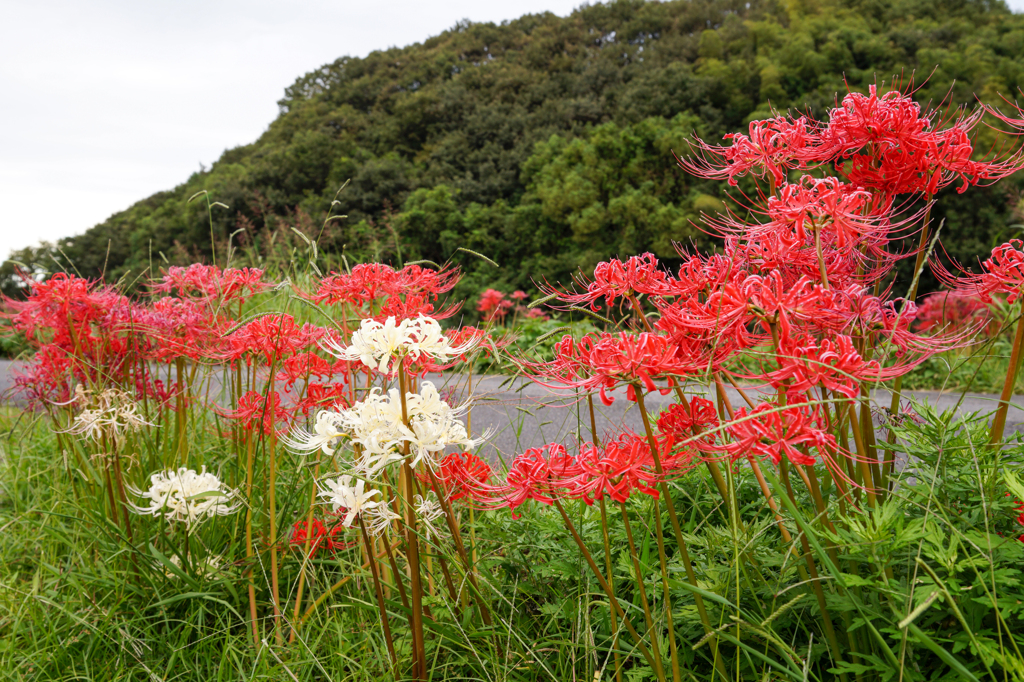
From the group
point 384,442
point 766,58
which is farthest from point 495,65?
point 384,442

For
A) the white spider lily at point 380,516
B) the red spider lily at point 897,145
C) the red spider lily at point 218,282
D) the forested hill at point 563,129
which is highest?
the forested hill at point 563,129

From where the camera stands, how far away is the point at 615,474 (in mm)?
1178

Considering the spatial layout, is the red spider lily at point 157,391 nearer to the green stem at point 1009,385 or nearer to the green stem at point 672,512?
the green stem at point 672,512

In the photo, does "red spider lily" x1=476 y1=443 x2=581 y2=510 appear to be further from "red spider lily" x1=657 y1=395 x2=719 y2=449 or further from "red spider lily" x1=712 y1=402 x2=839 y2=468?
"red spider lily" x1=712 y1=402 x2=839 y2=468

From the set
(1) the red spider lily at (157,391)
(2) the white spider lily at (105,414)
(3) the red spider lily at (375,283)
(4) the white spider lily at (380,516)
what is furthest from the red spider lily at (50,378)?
(4) the white spider lily at (380,516)

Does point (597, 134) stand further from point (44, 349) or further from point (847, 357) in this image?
point (847, 357)

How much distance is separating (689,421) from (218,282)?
221 centimetres

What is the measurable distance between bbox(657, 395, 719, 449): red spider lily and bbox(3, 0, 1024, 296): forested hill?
940 cm

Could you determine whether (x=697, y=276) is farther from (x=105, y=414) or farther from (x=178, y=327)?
(x=105, y=414)

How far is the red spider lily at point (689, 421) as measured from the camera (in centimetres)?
130

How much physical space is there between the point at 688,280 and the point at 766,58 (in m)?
16.9

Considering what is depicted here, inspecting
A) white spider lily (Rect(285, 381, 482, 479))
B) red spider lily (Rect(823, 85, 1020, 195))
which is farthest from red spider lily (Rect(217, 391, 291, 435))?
red spider lily (Rect(823, 85, 1020, 195))

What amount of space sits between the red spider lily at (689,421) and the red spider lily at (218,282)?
80.2 inches

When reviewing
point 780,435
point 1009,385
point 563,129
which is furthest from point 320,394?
point 563,129
